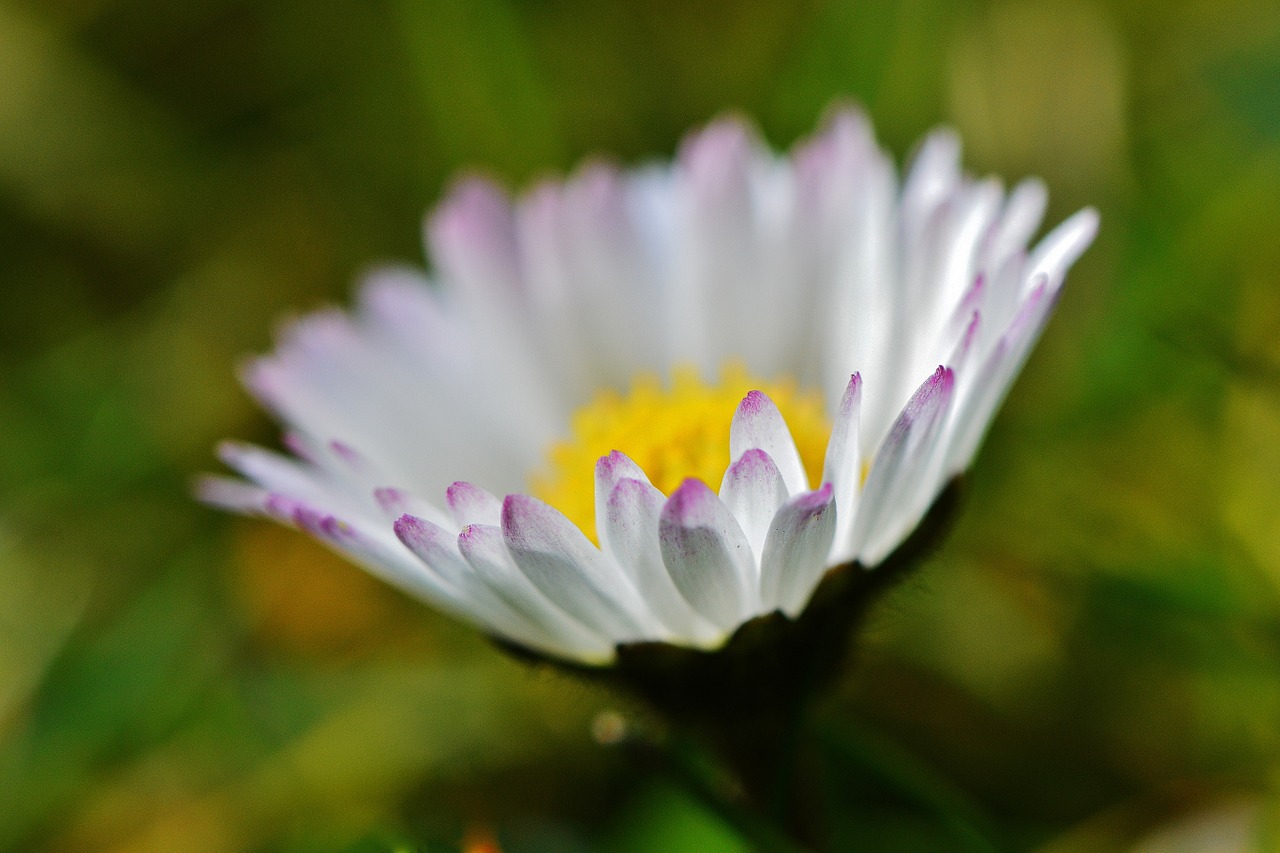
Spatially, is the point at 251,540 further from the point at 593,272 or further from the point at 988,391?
the point at 988,391

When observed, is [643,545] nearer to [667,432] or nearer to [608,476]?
[608,476]

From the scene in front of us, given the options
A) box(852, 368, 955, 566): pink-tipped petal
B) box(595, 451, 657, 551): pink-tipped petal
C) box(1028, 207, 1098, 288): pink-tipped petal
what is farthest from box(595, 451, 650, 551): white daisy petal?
box(1028, 207, 1098, 288): pink-tipped petal

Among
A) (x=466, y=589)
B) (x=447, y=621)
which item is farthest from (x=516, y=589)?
(x=447, y=621)

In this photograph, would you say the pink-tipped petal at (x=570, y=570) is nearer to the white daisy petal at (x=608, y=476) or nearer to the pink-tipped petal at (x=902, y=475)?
the white daisy petal at (x=608, y=476)

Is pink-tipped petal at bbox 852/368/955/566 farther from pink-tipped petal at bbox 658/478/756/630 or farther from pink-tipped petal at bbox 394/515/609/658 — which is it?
pink-tipped petal at bbox 394/515/609/658

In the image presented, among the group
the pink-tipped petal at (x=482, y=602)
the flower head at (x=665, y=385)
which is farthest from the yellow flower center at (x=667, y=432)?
the pink-tipped petal at (x=482, y=602)
